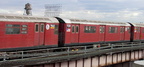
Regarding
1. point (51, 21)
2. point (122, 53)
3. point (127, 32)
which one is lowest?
point (122, 53)

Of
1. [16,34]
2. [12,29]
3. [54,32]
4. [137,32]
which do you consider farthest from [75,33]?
[137,32]

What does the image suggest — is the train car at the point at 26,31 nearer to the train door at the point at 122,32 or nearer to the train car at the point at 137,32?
the train door at the point at 122,32

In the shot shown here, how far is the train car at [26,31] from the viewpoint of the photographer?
16516 mm

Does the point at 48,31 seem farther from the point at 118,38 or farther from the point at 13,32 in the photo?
the point at 118,38

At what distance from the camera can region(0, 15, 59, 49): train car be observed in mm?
16516

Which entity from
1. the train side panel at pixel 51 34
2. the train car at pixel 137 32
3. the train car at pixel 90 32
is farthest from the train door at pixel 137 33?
the train side panel at pixel 51 34

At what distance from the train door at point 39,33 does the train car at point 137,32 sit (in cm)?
2202

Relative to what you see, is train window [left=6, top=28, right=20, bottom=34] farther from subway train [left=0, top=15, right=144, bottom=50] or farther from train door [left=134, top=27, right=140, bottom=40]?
train door [left=134, top=27, right=140, bottom=40]

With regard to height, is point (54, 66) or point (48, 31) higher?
point (48, 31)

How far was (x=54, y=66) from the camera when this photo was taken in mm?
17016

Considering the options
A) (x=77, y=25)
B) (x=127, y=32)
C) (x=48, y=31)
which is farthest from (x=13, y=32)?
(x=127, y=32)

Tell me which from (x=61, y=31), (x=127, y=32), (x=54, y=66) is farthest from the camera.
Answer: (x=127, y=32)

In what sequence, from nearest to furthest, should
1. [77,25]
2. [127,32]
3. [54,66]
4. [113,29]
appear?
[54,66]
[77,25]
[113,29]
[127,32]

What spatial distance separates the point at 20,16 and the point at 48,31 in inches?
152
